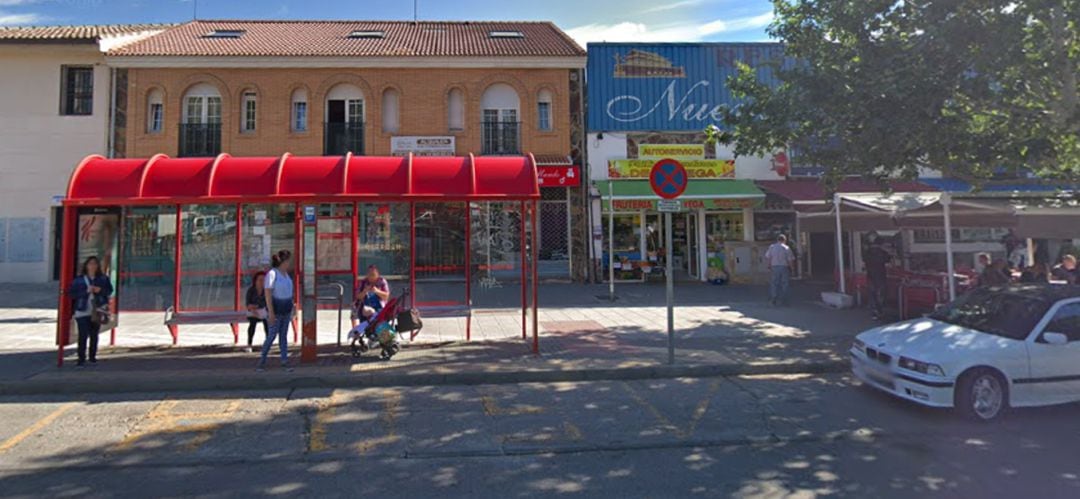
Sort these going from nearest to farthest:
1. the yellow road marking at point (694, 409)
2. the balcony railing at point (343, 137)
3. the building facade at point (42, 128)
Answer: the yellow road marking at point (694, 409) < the building facade at point (42, 128) < the balcony railing at point (343, 137)

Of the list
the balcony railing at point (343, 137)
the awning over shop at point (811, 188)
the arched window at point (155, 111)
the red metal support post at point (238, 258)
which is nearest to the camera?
the red metal support post at point (238, 258)

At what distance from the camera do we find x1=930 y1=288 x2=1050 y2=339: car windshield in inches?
234

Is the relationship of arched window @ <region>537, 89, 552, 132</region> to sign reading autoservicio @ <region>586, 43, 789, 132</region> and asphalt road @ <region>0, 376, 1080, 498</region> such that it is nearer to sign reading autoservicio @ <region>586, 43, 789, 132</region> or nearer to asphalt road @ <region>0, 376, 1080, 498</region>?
sign reading autoservicio @ <region>586, 43, 789, 132</region>

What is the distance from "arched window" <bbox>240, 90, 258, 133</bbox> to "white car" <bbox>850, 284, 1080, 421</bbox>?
62.4 ft

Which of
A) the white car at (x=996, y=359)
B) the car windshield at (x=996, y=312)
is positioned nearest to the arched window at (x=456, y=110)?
the car windshield at (x=996, y=312)

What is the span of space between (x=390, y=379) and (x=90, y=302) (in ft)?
13.9

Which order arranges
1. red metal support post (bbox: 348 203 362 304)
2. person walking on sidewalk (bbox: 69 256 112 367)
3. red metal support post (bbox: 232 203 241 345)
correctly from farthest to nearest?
red metal support post (bbox: 232 203 241 345) → red metal support post (bbox: 348 203 362 304) → person walking on sidewalk (bbox: 69 256 112 367)

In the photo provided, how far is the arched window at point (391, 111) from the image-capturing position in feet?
62.8

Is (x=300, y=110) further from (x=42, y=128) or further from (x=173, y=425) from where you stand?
(x=173, y=425)

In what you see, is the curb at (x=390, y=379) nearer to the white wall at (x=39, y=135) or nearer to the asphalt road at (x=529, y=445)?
the asphalt road at (x=529, y=445)

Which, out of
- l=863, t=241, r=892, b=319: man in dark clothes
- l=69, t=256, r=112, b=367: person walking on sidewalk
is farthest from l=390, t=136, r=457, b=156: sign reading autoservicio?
l=863, t=241, r=892, b=319: man in dark clothes

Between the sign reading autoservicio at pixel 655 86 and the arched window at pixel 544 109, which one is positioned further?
the arched window at pixel 544 109

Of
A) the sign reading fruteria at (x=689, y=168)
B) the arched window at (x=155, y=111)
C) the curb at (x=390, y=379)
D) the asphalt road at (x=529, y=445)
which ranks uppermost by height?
the arched window at (x=155, y=111)

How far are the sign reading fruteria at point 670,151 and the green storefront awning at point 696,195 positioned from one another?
108cm
